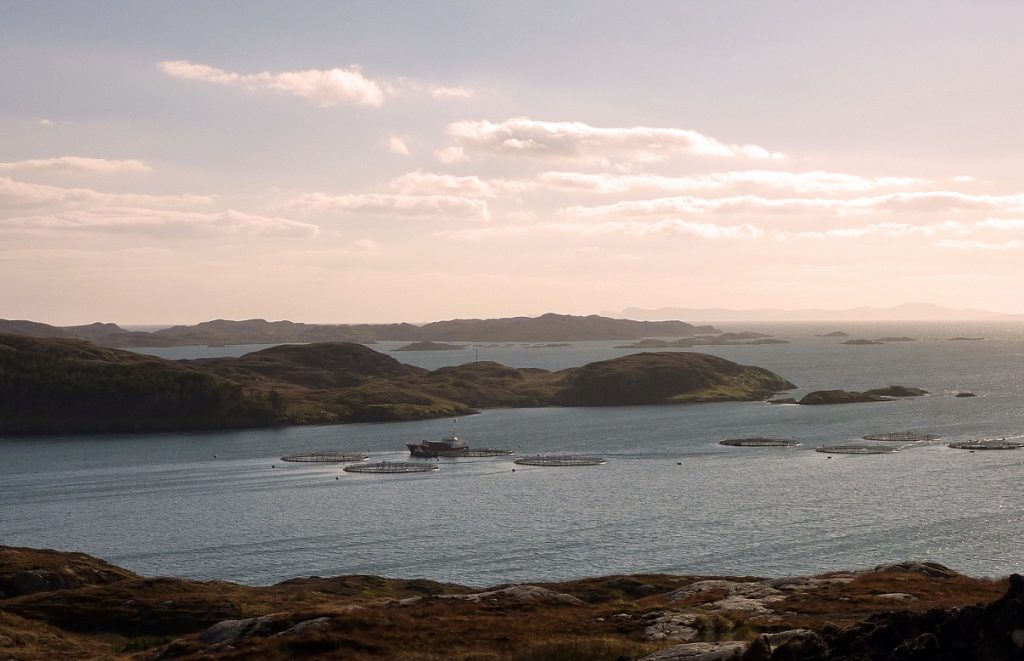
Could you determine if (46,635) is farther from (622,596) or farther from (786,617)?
(786,617)

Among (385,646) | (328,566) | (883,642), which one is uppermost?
(883,642)

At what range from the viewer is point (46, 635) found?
225 ft

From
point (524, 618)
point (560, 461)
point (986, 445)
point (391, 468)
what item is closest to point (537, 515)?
point (560, 461)

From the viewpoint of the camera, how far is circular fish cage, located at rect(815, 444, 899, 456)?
189125mm

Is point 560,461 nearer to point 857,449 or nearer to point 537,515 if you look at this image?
point 537,515

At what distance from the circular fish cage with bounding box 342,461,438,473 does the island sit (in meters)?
94.3

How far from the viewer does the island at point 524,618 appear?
120ft

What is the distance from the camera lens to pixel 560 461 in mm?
189875

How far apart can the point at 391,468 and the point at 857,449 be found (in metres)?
94.3

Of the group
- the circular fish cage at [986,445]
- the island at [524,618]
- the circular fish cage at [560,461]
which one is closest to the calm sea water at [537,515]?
the circular fish cage at [560,461]

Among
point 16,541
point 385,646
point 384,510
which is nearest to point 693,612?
point 385,646

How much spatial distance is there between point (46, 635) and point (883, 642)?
5869 cm

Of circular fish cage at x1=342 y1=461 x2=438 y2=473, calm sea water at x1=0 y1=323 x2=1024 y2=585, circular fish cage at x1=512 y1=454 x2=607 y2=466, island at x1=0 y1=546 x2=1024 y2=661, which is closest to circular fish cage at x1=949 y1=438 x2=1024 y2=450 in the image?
calm sea water at x1=0 y1=323 x2=1024 y2=585

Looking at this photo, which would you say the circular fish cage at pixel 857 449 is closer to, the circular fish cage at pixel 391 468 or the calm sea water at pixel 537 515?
the calm sea water at pixel 537 515
